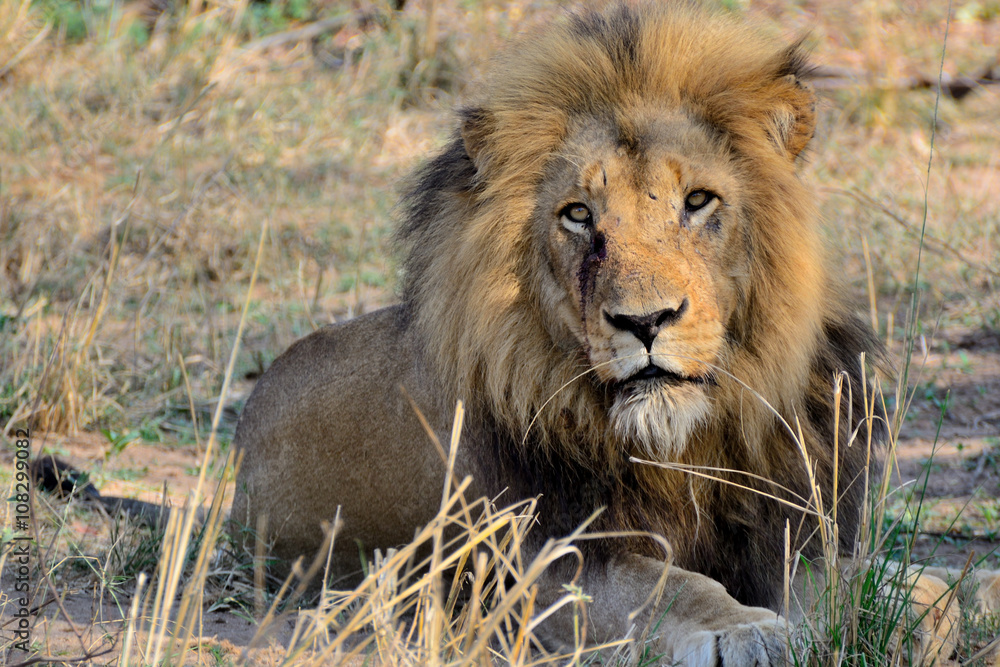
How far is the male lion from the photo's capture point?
3.01m

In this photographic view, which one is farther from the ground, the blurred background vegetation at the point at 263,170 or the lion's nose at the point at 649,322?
the lion's nose at the point at 649,322

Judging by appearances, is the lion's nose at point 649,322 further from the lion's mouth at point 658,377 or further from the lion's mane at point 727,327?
the lion's mane at point 727,327

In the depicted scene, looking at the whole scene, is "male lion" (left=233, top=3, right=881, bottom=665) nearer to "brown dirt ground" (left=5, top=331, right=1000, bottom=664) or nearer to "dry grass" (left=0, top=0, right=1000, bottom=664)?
"dry grass" (left=0, top=0, right=1000, bottom=664)

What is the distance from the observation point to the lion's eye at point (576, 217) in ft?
10.3

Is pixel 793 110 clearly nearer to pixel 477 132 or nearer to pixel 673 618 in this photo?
pixel 477 132

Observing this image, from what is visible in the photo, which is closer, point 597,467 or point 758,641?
point 758,641

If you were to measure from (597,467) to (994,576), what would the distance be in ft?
4.15

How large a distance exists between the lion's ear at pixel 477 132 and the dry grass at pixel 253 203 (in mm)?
1138

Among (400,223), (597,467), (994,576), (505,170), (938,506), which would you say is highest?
(505,170)

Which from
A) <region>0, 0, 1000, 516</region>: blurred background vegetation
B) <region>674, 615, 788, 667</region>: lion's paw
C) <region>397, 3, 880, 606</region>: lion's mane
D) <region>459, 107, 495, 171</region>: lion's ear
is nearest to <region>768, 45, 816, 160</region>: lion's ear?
<region>397, 3, 880, 606</region>: lion's mane

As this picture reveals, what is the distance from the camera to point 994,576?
10.9 ft

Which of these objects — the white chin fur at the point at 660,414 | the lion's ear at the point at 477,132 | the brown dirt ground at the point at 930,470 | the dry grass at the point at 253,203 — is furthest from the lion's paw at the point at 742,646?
the lion's ear at the point at 477,132

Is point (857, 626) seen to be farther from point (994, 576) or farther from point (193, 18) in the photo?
point (193, 18)

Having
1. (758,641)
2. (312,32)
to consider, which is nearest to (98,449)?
(758,641)
